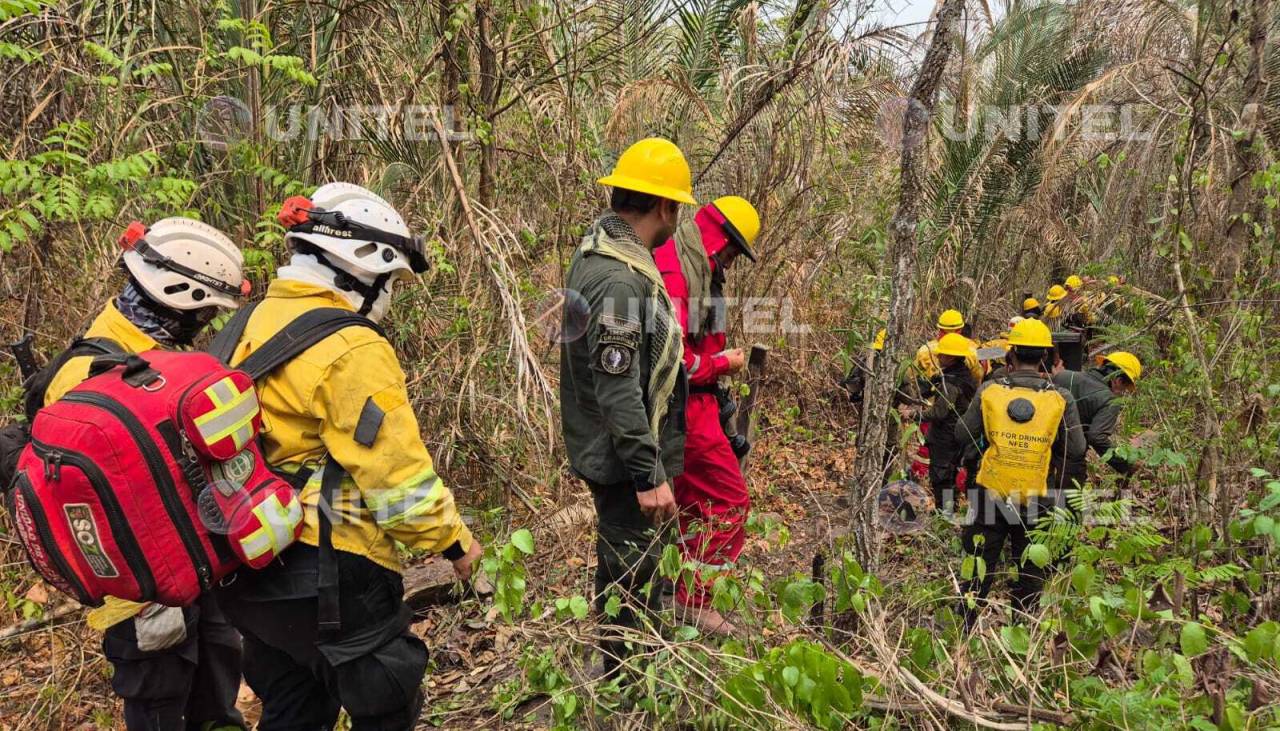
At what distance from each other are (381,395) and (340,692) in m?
0.88

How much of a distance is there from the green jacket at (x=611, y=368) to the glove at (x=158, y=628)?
4.91 ft

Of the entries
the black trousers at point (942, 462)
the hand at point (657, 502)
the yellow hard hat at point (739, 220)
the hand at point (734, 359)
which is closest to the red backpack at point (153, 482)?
the hand at point (657, 502)

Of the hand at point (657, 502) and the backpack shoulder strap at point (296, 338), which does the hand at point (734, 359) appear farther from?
the backpack shoulder strap at point (296, 338)

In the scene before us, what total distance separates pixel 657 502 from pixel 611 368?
0.55m

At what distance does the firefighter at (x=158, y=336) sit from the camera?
2.53 meters

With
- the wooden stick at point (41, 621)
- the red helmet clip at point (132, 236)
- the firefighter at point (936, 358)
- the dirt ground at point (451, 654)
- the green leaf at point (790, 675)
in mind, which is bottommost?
the dirt ground at point (451, 654)

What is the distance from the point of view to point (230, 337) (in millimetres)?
2275

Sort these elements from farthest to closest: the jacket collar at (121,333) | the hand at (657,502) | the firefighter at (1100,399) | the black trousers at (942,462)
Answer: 1. the black trousers at (942,462)
2. the firefighter at (1100,399)
3. the hand at (657,502)
4. the jacket collar at (121,333)

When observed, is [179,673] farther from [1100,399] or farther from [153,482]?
[1100,399]

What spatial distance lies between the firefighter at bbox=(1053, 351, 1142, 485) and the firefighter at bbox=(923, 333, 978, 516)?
0.95m

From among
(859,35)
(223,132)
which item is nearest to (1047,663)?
(859,35)

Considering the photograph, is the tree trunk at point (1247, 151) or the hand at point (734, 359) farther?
the hand at point (734, 359)
